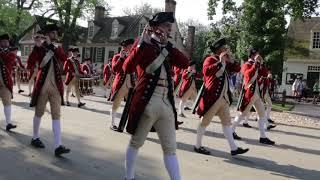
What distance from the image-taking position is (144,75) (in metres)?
5.83

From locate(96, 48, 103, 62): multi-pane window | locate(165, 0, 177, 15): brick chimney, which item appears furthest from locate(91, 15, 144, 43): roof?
locate(165, 0, 177, 15): brick chimney

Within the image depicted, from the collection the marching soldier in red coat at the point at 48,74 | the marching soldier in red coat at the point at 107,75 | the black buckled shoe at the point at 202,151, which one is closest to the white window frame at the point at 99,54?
the marching soldier in red coat at the point at 107,75

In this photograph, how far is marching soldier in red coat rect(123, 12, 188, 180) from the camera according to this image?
5684mm

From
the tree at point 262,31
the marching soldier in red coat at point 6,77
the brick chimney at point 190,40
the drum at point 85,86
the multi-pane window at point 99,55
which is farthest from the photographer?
the multi-pane window at point 99,55

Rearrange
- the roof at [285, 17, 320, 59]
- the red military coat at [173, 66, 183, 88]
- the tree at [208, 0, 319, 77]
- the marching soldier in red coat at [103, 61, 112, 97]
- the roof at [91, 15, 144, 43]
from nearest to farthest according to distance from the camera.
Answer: the marching soldier in red coat at [103, 61, 112, 97], the red military coat at [173, 66, 183, 88], the tree at [208, 0, 319, 77], the roof at [285, 17, 320, 59], the roof at [91, 15, 144, 43]

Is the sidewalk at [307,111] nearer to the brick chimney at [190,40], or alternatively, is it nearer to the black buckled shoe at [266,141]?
the black buckled shoe at [266,141]

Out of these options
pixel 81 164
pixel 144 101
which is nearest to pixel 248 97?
pixel 81 164

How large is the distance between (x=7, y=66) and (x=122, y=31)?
45.1 m

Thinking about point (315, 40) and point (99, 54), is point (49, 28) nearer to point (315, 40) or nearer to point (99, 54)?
point (315, 40)

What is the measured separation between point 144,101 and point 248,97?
5405mm

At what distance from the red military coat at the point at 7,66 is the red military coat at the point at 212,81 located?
3788mm

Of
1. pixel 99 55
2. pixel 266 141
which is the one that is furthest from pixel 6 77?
pixel 99 55

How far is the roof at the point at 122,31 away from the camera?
53750mm

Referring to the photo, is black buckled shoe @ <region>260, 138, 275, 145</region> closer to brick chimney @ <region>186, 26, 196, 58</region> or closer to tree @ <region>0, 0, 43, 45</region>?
tree @ <region>0, 0, 43, 45</region>
